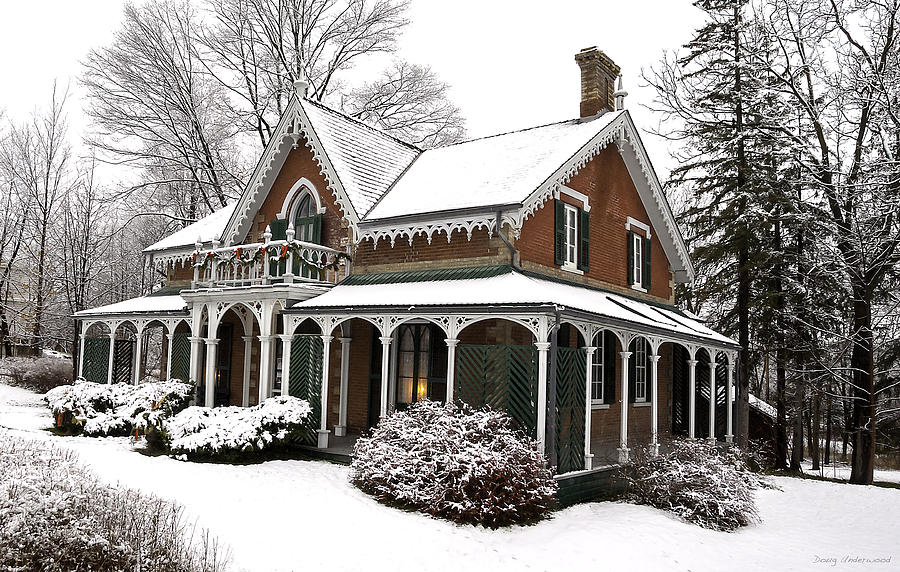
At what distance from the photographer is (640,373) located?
19.5 metres

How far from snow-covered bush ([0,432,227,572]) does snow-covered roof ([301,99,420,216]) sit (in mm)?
9473

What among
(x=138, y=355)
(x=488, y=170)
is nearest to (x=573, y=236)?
(x=488, y=170)

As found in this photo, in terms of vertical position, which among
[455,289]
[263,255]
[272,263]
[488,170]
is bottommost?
[455,289]

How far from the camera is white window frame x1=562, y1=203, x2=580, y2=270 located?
661 inches

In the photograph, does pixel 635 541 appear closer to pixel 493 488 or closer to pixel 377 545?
pixel 493 488

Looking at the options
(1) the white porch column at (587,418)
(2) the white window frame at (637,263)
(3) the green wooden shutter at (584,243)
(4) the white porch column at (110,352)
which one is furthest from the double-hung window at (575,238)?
(4) the white porch column at (110,352)

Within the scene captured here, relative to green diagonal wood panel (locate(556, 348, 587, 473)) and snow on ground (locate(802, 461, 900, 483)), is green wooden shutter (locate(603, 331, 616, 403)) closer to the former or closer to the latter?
green diagonal wood panel (locate(556, 348, 587, 473))

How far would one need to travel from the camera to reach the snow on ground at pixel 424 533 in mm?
8406

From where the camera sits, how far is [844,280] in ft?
71.4

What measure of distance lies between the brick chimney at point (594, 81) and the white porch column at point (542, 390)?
9.95 m

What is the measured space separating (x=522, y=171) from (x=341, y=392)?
6.67 meters

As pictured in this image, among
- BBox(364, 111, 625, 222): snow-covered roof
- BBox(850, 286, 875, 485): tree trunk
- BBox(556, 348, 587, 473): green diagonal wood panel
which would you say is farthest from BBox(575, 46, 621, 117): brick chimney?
BBox(556, 348, 587, 473): green diagonal wood panel

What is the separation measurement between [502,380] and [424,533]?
3650mm

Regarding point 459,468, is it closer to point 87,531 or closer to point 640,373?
point 87,531
